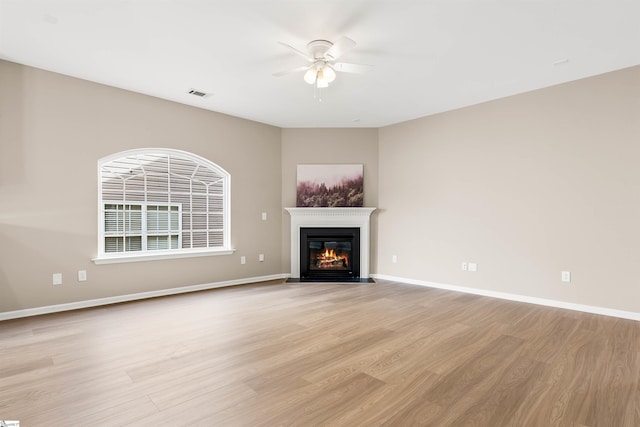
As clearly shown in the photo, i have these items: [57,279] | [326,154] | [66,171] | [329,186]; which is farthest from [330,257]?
[66,171]

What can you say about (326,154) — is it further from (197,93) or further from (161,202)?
(161,202)

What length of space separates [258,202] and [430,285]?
10.6ft

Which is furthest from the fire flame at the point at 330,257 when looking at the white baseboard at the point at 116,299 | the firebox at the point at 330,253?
the white baseboard at the point at 116,299

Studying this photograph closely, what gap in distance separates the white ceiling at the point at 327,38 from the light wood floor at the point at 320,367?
2.77m

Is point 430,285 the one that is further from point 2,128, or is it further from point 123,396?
point 2,128

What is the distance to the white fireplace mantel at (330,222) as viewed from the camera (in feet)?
18.2

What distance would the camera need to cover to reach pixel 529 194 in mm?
4055

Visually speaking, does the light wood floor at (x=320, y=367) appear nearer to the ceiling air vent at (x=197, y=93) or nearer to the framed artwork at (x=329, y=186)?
the framed artwork at (x=329, y=186)

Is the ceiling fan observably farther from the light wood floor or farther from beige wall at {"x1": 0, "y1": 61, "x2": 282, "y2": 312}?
the light wood floor

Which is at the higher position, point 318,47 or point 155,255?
point 318,47

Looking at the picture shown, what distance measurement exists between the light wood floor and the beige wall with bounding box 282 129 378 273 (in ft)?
7.25

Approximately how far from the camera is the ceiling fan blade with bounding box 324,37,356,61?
259 cm

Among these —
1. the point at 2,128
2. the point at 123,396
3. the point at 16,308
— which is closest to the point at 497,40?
the point at 123,396

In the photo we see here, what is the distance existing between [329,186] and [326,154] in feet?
1.95
